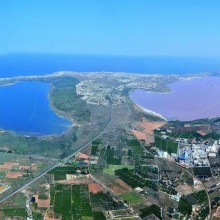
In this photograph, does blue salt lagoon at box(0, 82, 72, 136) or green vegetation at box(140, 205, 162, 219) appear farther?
blue salt lagoon at box(0, 82, 72, 136)

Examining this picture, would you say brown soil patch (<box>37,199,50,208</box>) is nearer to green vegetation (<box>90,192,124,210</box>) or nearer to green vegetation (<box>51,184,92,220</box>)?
green vegetation (<box>51,184,92,220</box>)

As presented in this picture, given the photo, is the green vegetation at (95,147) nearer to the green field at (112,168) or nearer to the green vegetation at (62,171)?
the green field at (112,168)

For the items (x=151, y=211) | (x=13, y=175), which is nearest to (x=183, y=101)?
(x=13, y=175)

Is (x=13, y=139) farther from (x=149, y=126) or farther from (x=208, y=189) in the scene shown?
(x=208, y=189)

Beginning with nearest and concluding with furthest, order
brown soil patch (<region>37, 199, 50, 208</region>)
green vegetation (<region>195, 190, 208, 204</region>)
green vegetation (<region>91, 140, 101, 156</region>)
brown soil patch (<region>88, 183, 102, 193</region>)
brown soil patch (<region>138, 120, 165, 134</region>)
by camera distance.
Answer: brown soil patch (<region>37, 199, 50, 208</region>), green vegetation (<region>195, 190, 208, 204</region>), brown soil patch (<region>88, 183, 102, 193</region>), green vegetation (<region>91, 140, 101, 156</region>), brown soil patch (<region>138, 120, 165, 134</region>)

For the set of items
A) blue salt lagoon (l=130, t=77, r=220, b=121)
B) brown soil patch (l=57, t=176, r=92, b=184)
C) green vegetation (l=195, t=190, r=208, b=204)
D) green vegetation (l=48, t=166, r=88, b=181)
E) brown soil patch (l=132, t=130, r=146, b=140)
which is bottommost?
green vegetation (l=195, t=190, r=208, b=204)

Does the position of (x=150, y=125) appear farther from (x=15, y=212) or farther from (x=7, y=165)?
(x=15, y=212)

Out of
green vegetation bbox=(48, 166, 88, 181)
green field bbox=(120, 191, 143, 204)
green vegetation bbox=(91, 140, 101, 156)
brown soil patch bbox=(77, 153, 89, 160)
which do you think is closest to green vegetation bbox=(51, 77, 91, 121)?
green vegetation bbox=(91, 140, 101, 156)
